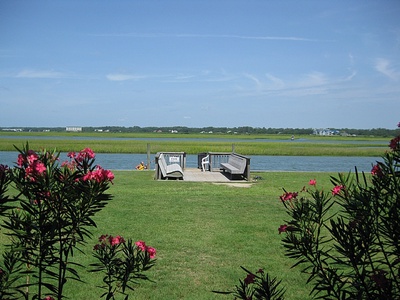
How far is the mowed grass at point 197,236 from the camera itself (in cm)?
445

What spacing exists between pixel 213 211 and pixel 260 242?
2469 millimetres

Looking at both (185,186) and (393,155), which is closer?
(393,155)

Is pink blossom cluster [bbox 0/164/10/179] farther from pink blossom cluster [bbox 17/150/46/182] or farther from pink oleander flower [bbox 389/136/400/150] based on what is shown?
pink oleander flower [bbox 389/136/400/150]

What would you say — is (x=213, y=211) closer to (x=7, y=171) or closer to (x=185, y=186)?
(x=185, y=186)

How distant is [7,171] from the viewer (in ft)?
6.62

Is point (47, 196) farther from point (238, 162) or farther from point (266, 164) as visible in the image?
point (266, 164)

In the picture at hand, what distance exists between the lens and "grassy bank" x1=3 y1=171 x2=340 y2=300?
4453 mm

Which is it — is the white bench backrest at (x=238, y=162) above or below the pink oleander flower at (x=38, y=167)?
below

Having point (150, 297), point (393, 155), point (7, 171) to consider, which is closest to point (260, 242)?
point (150, 297)

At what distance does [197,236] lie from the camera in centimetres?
640

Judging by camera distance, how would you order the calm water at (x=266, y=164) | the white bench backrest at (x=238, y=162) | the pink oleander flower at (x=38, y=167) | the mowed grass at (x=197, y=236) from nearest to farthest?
1. the pink oleander flower at (x=38, y=167)
2. the mowed grass at (x=197, y=236)
3. the white bench backrest at (x=238, y=162)
4. the calm water at (x=266, y=164)

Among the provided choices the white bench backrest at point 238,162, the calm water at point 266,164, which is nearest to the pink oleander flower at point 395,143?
the white bench backrest at point 238,162

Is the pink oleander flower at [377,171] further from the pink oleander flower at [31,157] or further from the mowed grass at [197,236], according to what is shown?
the mowed grass at [197,236]

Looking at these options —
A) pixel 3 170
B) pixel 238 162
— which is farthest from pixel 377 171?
pixel 238 162
